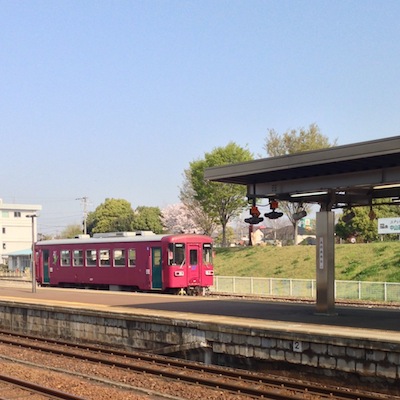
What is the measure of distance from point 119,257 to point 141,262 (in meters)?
1.57

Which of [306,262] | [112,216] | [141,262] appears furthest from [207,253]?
[112,216]

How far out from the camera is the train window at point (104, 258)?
88.1 feet

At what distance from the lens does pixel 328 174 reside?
14281 mm

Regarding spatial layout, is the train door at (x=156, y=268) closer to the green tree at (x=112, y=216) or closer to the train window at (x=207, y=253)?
the train window at (x=207, y=253)

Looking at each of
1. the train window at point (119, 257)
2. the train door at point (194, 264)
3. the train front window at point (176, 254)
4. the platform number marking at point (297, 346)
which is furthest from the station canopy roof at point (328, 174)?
the train window at point (119, 257)

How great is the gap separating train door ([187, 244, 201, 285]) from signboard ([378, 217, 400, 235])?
20.0 m

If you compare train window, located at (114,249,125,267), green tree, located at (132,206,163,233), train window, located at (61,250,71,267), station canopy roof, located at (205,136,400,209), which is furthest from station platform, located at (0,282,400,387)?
green tree, located at (132,206,163,233)

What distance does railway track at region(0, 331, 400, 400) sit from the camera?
9.91m

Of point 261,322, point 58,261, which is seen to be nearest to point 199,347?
point 261,322

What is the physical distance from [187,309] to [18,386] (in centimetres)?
633

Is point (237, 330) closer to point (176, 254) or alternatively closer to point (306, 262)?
point (176, 254)

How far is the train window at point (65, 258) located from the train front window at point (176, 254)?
7.59 meters

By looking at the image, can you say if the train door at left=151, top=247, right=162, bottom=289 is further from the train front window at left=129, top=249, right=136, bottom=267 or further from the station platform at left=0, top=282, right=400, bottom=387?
the station platform at left=0, top=282, right=400, bottom=387

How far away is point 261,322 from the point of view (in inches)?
516
